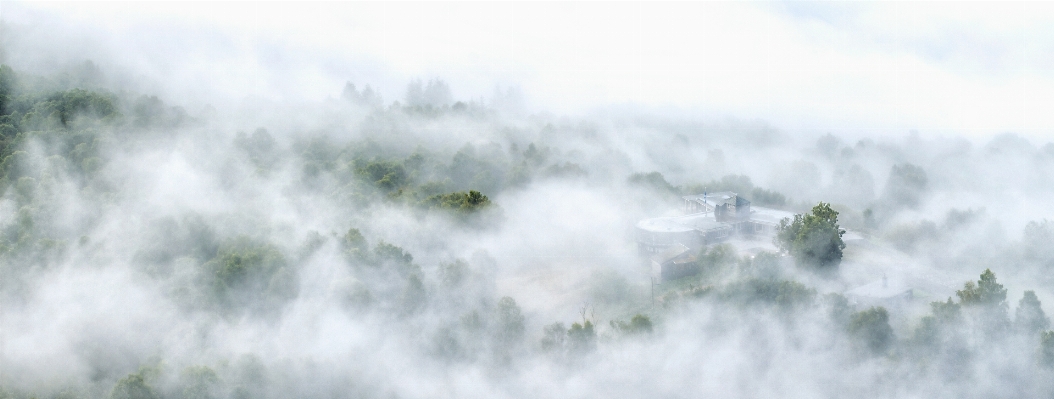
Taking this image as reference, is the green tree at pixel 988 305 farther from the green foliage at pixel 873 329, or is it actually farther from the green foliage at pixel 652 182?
the green foliage at pixel 652 182

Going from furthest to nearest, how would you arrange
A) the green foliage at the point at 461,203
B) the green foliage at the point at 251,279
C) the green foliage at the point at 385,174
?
the green foliage at the point at 385,174
the green foliage at the point at 461,203
the green foliage at the point at 251,279

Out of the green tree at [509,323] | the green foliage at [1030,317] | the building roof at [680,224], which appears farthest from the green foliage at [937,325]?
the green tree at [509,323]

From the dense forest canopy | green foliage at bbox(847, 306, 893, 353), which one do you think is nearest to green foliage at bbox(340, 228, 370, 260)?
the dense forest canopy

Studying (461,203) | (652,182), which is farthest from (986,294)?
(461,203)

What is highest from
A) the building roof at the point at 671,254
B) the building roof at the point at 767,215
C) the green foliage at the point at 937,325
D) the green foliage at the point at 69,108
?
the green foliage at the point at 69,108

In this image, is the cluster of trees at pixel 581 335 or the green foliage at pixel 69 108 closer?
the cluster of trees at pixel 581 335

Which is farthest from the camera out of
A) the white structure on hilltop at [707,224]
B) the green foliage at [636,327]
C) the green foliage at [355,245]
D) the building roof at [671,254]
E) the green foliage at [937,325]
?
the white structure on hilltop at [707,224]

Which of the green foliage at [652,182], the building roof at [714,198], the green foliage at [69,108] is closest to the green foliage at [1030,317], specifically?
the building roof at [714,198]

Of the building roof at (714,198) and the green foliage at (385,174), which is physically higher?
the green foliage at (385,174)

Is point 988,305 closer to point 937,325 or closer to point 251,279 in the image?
point 937,325
